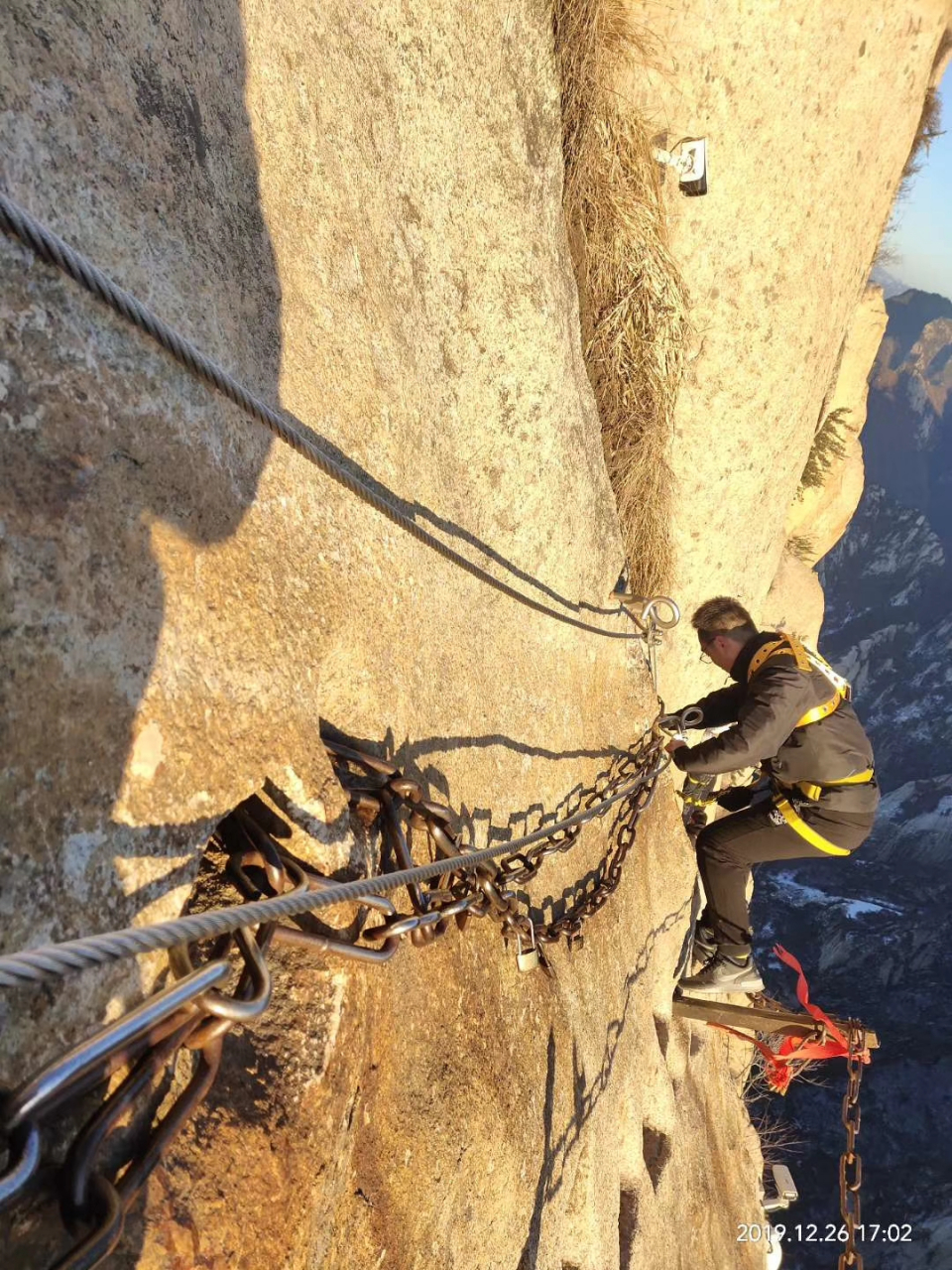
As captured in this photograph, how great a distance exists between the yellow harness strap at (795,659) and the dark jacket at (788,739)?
0.07 ft

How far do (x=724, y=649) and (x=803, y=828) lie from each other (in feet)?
3.57

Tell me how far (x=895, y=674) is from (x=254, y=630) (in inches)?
1582

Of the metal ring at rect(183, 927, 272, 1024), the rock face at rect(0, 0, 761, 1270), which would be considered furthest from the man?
the metal ring at rect(183, 927, 272, 1024)

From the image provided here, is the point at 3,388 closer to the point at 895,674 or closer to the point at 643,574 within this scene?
the point at 643,574

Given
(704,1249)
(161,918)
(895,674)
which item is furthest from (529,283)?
(895,674)

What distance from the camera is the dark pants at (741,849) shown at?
14.1 feet

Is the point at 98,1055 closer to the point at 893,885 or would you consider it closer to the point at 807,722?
the point at 807,722

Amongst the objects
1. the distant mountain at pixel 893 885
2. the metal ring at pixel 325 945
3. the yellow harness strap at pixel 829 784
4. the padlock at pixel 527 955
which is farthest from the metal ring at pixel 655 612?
the distant mountain at pixel 893 885

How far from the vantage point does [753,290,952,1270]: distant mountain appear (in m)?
18.5

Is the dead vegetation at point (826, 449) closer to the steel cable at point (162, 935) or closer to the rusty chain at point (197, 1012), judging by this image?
the rusty chain at point (197, 1012)

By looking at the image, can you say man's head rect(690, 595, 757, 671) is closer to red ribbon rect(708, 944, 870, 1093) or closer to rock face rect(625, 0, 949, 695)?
rock face rect(625, 0, 949, 695)

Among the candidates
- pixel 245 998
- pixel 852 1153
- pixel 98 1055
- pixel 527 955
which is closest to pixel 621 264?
pixel 527 955

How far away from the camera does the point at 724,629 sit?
412 cm

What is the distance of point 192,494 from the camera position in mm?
1495
